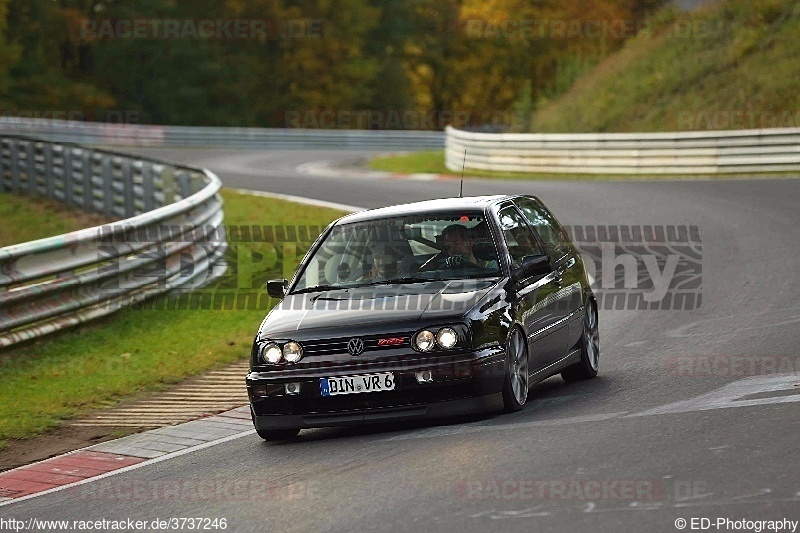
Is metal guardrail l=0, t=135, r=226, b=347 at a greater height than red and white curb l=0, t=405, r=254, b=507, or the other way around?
red and white curb l=0, t=405, r=254, b=507

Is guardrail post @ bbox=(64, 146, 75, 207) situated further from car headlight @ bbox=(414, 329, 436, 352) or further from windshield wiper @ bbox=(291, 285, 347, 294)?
car headlight @ bbox=(414, 329, 436, 352)

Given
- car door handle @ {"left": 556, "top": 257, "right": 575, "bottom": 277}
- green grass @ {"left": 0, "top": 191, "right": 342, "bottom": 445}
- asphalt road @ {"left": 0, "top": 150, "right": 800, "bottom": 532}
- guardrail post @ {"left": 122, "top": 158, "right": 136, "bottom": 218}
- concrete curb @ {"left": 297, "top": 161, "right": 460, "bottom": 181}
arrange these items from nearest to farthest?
asphalt road @ {"left": 0, "top": 150, "right": 800, "bottom": 532}, car door handle @ {"left": 556, "top": 257, "right": 575, "bottom": 277}, green grass @ {"left": 0, "top": 191, "right": 342, "bottom": 445}, guardrail post @ {"left": 122, "top": 158, "right": 136, "bottom": 218}, concrete curb @ {"left": 297, "top": 161, "right": 460, "bottom": 181}

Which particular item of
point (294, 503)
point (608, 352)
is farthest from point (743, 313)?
point (294, 503)

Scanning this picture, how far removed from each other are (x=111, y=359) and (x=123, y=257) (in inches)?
102

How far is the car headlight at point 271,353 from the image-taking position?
359 inches

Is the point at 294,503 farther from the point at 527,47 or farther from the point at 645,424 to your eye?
the point at 527,47

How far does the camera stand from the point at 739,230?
19.6 metres

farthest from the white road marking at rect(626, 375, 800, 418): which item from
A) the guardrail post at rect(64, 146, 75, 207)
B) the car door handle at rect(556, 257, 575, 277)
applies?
the guardrail post at rect(64, 146, 75, 207)

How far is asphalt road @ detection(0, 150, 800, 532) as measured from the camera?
6566mm

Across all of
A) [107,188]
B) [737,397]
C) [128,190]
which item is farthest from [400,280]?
[107,188]

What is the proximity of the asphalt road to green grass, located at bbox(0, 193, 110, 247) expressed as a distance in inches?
539

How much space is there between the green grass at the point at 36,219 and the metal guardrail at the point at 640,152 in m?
9.65

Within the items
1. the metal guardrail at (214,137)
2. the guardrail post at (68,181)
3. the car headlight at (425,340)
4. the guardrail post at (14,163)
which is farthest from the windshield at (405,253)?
the metal guardrail at (214,137)

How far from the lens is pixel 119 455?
9352 mm
